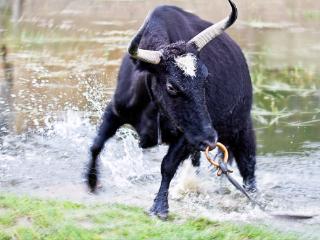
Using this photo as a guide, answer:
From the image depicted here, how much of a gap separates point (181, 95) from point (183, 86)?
0.08 meters

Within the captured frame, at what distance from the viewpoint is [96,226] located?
4.75 metres

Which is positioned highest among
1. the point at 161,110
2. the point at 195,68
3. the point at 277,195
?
the point at 195,68

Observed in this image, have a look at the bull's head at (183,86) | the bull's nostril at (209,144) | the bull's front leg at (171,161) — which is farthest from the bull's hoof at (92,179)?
the bull's nostril at (209,144)

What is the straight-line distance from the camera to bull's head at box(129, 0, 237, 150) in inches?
211

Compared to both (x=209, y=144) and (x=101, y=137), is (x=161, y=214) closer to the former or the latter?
(x=209, y=144)

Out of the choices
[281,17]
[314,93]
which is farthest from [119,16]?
[314,93]

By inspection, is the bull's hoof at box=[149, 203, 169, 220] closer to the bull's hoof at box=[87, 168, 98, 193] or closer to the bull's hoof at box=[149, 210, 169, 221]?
the bull's hoof at box=[149, 210, 169, 221]

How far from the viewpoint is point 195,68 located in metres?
5.42

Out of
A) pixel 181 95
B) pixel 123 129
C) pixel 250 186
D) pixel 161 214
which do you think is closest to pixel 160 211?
pixel 161 214

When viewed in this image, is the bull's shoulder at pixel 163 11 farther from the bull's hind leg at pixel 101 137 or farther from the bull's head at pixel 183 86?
the bull's hind leg at pixel 101 137

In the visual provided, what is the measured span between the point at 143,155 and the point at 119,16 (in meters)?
10.5

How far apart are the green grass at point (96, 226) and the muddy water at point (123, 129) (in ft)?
2.32

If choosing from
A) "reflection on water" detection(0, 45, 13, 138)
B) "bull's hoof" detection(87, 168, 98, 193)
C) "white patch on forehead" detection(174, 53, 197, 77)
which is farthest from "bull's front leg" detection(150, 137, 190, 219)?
"reflection on water" detection(0, 45, 13, 138)

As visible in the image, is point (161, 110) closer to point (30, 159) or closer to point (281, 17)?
point (30, 159)
